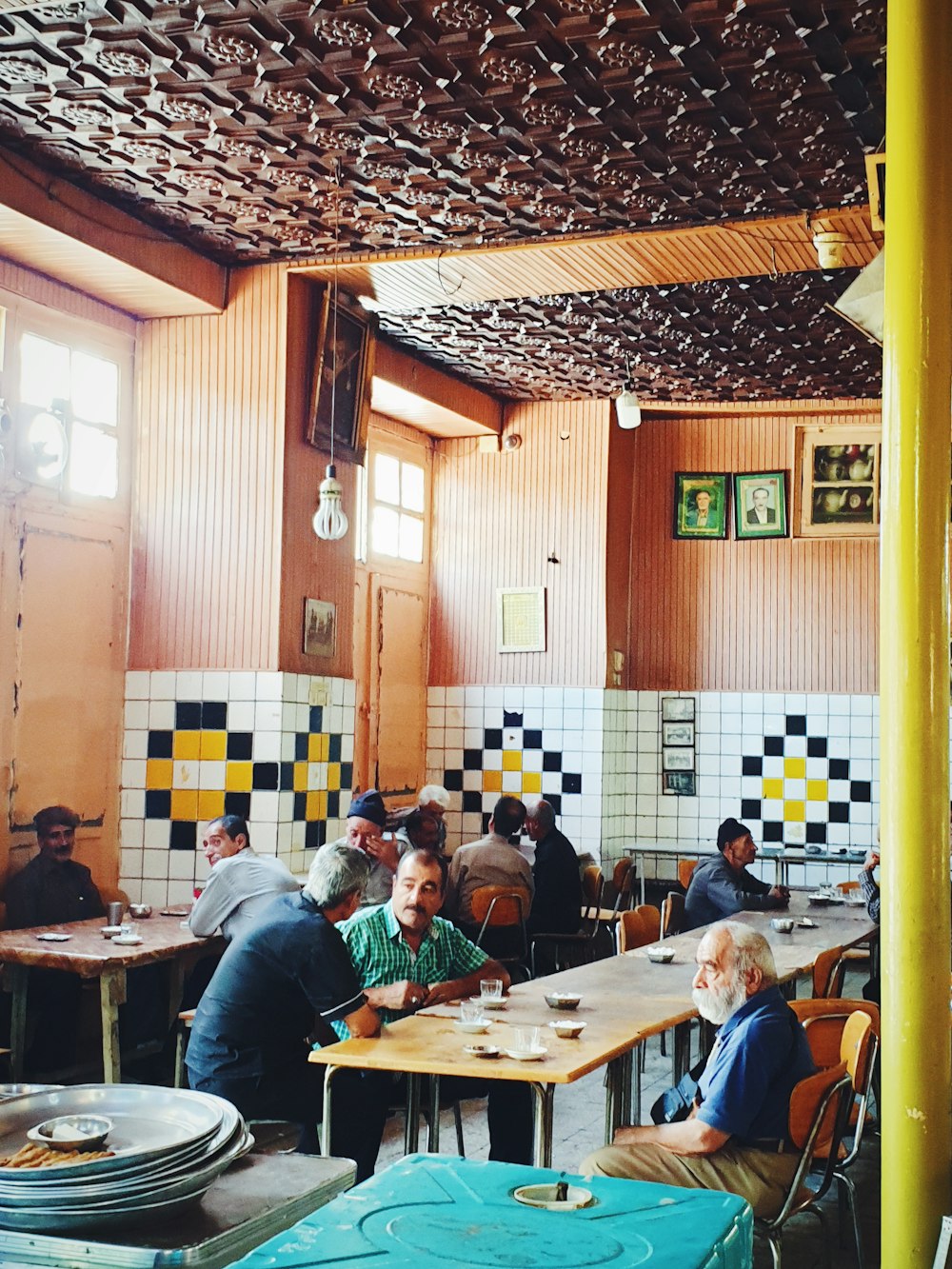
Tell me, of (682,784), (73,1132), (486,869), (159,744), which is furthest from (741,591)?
(73,1132)

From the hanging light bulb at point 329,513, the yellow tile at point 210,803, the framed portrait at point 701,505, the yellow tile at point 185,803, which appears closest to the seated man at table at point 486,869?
the yellow tile at point 210,803

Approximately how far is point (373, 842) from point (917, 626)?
3987 millimetres

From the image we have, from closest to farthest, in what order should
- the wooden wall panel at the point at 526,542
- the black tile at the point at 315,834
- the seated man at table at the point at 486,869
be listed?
1. the black tile at the point at 315,834
2. the seated man at table at the point at 486,869
3. the wooden wall panel at the point at 526,542

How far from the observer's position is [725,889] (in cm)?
746

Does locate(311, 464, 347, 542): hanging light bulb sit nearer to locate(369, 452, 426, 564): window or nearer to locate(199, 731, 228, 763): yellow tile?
locate(199, 731, 228, 763): yellow tile

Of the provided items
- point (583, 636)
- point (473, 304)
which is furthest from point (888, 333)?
point (583, 636)

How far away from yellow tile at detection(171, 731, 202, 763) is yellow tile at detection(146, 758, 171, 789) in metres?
0.06

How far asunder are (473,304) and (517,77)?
297 centimetres

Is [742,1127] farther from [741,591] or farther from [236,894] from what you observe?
[741,591]

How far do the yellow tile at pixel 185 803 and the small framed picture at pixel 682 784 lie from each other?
Result: 4.34 m

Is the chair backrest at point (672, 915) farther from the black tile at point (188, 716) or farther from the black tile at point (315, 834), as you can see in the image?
the black tile at point (188, 716)

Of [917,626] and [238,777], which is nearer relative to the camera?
[917,626]

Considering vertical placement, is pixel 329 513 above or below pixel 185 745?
above

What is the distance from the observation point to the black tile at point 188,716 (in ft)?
23.6
